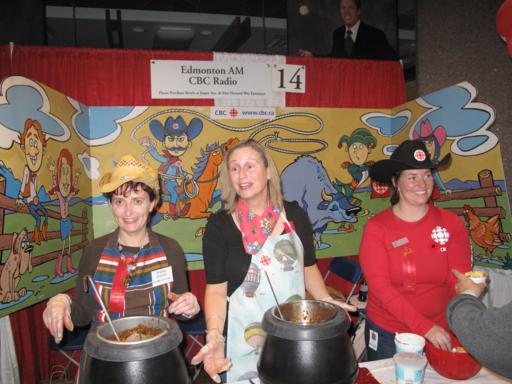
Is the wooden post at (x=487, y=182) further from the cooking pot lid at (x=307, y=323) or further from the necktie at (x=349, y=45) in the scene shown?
the necktie at (x=349, y=45)

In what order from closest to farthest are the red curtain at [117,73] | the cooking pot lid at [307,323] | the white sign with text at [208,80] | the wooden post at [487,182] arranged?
the cooking pot lid at [307,323], the wooden post at [487,182], the red curtain at [117,73], the white sign with text at [208,80]

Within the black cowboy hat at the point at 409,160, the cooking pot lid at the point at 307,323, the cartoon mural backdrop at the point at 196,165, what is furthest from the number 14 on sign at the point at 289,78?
the cooking pot lid at the point at 307,323

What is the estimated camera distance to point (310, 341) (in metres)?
0.85

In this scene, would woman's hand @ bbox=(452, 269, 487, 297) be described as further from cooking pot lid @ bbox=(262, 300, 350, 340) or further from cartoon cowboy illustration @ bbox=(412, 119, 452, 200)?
cartoon cowboy illustration @ bbox=(412, 119, 452, 200)

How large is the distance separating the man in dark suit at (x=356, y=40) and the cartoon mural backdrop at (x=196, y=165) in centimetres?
65

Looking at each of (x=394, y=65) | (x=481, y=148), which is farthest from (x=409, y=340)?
(x=394, y=65)

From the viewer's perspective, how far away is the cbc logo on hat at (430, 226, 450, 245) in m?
1.77

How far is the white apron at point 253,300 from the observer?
5.30 ft

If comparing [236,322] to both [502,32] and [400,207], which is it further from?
[502,32]

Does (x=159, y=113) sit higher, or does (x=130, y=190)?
Answer: (x=159, y=113)

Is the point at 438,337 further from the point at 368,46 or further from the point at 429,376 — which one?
the point at 368,46

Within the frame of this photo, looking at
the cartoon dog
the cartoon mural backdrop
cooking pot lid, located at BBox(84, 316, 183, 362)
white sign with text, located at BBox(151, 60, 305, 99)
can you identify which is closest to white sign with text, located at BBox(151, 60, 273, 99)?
white sign with text, located at BBox(151, 60, 305, 99)

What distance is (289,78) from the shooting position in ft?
11.6

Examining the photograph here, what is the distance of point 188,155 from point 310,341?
2708 millimetres
